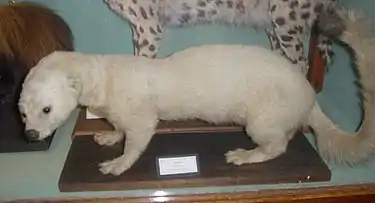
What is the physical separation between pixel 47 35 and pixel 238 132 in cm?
35

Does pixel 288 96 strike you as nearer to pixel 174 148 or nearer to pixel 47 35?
pixel 174 148

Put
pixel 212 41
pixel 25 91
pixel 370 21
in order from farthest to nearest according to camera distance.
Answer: pixel 212 41, pixel 370 21, pixel 25 91

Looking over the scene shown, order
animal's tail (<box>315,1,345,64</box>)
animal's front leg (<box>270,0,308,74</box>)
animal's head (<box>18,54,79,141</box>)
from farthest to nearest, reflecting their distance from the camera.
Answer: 1. animal's front leg (<box>270,0,308,74</box>)
2. animal's tail (<box>315,1,345,64</box>)
3. animal's head (<box>18,54,79,141</box>)

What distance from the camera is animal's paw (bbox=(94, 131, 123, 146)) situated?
108 cm

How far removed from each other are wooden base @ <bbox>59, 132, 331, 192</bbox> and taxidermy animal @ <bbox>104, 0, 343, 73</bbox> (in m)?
0.15

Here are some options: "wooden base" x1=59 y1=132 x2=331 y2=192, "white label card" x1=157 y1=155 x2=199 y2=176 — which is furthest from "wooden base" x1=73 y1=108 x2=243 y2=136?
"white label card" x1=157 y1=155 x2=199 y2=176

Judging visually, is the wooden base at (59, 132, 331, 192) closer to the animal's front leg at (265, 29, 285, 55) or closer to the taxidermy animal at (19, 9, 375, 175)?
the taxidermy animal at (19, 9, 375, 175)

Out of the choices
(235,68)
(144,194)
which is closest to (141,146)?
(144,194)

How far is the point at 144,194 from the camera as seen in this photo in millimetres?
968

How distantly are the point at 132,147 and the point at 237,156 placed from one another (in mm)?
162

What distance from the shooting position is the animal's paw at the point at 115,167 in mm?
990

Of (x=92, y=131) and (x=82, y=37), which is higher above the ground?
(x=82, y=37)

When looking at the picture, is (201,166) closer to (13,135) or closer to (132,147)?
(132,147)

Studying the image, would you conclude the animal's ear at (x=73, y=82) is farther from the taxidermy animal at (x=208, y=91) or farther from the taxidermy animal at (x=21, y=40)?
the taxidermy animal at (x=21, y=40)
